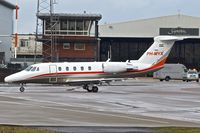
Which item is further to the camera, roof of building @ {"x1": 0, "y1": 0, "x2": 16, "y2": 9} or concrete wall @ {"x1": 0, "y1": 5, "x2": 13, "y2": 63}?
roof of building @ {"x1": 0, "y1": 0, "x2": 16, "y2": 9}

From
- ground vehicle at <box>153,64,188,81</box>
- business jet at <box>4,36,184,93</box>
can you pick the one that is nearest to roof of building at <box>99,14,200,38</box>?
ground vehicle at <box>153,64,188,81</box>

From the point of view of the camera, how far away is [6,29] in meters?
113

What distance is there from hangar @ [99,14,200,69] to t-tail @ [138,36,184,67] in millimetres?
43349

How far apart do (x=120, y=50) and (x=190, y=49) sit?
1207cm

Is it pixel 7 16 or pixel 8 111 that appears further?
pixel 7 16

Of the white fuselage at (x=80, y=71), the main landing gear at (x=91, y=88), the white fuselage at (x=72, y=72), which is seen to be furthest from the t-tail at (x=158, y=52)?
the main landing gear at (x=91, y=88)

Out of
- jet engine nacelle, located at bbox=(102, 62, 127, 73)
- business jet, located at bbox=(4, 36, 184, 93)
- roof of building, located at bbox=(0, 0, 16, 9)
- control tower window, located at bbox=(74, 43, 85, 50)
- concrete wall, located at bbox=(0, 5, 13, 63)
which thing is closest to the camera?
business jet, located at bbox=(4, 36, 184, 93)

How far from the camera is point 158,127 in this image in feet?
62.1

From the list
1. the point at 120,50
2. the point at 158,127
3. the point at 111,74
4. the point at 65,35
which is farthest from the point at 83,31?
the point at 158,127

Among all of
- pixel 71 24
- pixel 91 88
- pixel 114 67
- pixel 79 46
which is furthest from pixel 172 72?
pixel 91 88

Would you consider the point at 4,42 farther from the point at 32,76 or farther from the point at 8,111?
the point at 8,111

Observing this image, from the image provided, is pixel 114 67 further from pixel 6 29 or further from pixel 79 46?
pixel 6 29

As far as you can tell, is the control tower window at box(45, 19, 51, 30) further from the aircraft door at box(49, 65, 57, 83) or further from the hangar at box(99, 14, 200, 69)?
the aircraft door at box(49, 65, 57, 83)

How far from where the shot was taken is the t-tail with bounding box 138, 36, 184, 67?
50.2 meters
